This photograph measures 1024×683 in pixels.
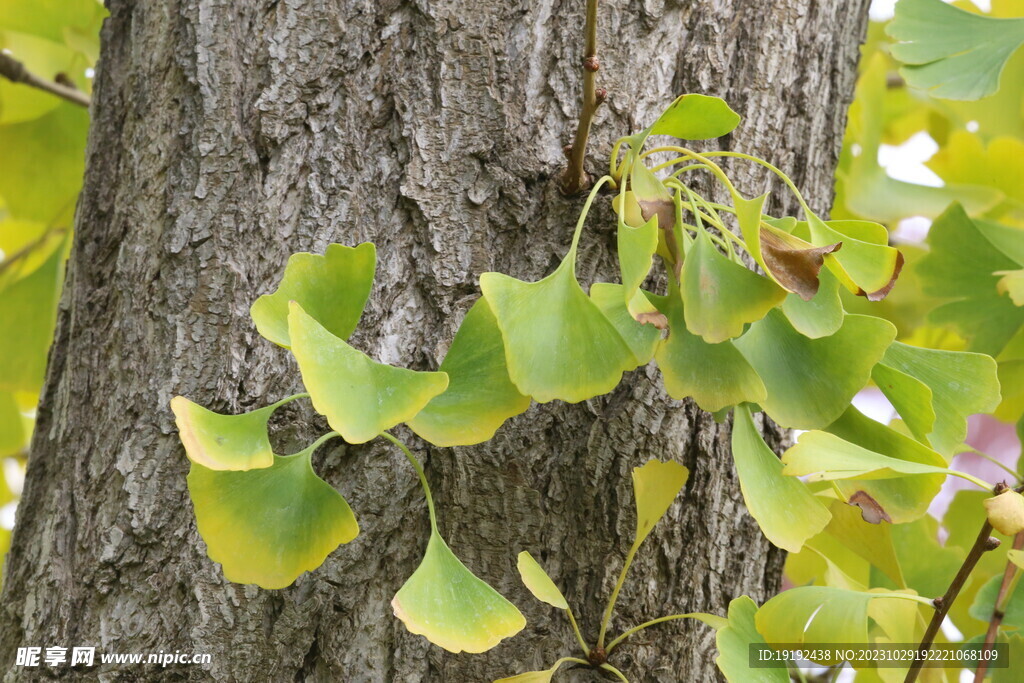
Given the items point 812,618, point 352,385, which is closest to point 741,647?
point 812,618

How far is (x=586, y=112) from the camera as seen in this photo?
525 mm

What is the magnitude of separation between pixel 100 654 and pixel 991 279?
90cm

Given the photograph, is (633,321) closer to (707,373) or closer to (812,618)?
(707,373)

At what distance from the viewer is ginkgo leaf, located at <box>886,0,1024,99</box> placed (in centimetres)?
67

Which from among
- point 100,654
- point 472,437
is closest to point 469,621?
point 472,437

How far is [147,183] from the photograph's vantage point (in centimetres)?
67

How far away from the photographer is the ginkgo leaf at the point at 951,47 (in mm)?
671

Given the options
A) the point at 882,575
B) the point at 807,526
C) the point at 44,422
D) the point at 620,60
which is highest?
the point at 620,60

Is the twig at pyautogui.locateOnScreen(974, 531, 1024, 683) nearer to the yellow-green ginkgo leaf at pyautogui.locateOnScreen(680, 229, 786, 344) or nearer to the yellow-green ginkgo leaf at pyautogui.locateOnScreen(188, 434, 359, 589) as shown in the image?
the yellow-green ginkgo leaf at pyautogui.locateOnScreen(680, 229, 786, 344)

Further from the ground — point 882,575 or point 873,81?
point 873,81

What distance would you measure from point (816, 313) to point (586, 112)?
206mm

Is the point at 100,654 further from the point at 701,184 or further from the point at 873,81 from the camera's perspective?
the point at 873,81

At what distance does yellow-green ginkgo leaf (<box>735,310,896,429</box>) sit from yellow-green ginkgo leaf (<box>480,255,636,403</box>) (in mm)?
107

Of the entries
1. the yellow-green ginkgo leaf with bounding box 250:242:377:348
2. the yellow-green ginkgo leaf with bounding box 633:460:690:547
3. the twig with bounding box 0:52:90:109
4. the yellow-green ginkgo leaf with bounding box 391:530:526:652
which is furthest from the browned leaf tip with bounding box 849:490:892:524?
the twig with bounding box 0:52:90:109
